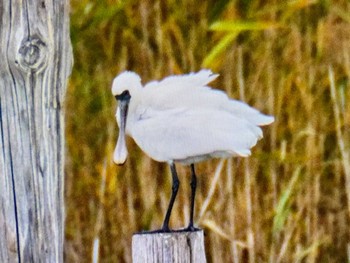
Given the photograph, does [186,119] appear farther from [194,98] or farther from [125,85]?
[125,85]

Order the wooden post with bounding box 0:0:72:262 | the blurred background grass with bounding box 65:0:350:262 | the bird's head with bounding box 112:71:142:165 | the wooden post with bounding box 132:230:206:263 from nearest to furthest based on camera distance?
the wooden post with bounding box 0:0:72:262
the wooden post with bounding box 132:230:206:263
the bird's head with bounding box 112:71:142:165
the blurred background grass with bounding box 65:0:350:262

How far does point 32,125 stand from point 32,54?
0.41 ft

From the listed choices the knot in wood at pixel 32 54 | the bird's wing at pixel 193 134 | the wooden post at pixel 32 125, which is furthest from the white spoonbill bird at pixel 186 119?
the knot in wood at pixel 32 54

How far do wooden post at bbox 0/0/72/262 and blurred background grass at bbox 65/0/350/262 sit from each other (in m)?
1.77

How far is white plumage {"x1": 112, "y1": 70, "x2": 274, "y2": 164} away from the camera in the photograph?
100 inches

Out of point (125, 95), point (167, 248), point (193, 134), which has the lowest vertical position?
point (167, 248)

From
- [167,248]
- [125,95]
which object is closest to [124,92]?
[125,95]

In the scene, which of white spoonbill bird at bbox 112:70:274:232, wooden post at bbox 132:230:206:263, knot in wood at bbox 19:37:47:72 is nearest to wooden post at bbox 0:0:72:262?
knot in wood at bbox 19:37:47:72

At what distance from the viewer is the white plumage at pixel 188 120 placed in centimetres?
254

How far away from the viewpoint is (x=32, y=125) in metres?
2.13

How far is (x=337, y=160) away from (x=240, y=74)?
44 centimetres

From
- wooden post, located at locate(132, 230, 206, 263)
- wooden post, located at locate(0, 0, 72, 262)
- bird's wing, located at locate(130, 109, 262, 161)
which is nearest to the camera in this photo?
wooden post, located at locate(0, 0, 72, 262)

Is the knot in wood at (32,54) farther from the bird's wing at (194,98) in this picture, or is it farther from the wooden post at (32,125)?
→ the bird's wing at (194,98)

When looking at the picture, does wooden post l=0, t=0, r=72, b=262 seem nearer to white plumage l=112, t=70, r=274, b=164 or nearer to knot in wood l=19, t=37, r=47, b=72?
knot in wood l=19, t=37, r=47, b=72
